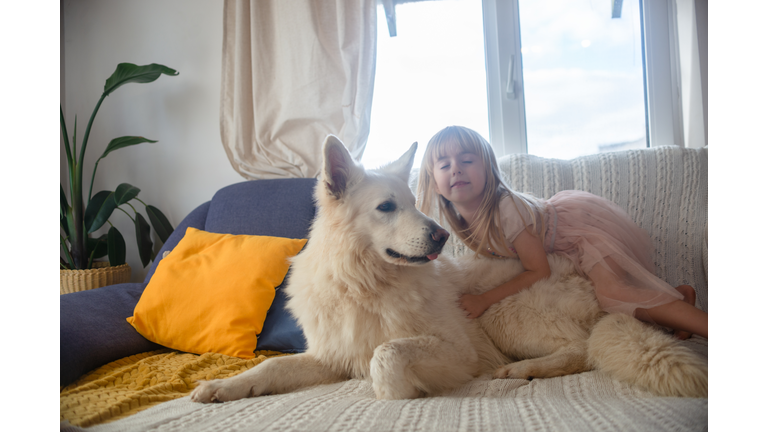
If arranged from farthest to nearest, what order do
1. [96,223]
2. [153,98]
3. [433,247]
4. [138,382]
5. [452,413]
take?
[153,98]
[96,223]
[138,382]
[433,247]
[452,413]

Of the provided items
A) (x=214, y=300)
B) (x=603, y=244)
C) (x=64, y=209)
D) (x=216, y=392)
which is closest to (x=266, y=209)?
(x=214, y=300)

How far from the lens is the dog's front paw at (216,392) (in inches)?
38.0

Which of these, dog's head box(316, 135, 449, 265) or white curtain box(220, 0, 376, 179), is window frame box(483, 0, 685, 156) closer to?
white curtain box(220, 0, 376, 179)

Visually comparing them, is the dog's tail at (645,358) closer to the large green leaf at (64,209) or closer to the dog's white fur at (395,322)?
the dog's white fur at (395,322)

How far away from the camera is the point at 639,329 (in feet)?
3.65

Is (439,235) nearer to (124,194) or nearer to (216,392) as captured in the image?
(216,392)

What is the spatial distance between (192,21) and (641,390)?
3.45 metres

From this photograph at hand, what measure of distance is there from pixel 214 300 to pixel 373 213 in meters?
0.88

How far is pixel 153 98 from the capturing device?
2.96 metres

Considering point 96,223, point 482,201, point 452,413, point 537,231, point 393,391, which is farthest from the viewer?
point 96,223

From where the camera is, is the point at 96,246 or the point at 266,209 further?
the point at 96,246

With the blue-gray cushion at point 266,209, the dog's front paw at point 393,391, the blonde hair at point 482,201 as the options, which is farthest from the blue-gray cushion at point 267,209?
the dog's front paw at point 393,391

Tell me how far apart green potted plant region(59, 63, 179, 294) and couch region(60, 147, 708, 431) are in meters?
0.62

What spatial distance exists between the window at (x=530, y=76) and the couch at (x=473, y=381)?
25.8 inches
